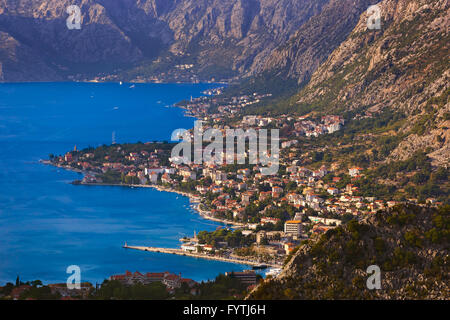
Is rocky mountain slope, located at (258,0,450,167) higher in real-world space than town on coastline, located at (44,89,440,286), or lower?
higher

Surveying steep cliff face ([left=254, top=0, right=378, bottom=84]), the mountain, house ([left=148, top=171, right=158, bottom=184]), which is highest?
steep cliff face ([left=254, top=0, right=378, bottom=84])

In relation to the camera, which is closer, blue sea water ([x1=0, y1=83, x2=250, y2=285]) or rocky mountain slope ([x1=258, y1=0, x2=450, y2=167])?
blue sea water ([x1=0, y1=83, x2=250, y2=285])

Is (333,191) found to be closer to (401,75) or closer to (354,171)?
(354,171)

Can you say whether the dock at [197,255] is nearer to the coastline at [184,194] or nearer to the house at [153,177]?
the coastline at [184,194]

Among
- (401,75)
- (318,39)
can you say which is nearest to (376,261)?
(401,75)

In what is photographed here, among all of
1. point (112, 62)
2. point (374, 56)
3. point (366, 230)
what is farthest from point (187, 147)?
point (112, 62)

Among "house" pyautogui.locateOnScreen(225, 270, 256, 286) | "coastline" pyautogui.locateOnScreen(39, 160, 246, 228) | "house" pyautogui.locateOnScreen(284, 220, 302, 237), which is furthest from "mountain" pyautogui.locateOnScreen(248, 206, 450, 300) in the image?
"coastline" pyautogui.locateOnScreen(39, 160, 246, 228)

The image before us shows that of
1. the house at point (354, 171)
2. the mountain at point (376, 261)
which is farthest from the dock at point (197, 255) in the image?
the house at point (354, 171)

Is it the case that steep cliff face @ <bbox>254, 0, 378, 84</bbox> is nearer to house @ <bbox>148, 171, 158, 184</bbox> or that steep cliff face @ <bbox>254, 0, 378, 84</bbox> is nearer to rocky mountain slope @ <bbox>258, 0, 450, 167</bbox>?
rocky mountain slope @ <bbox>258, 0, 450, 167</bbox>
